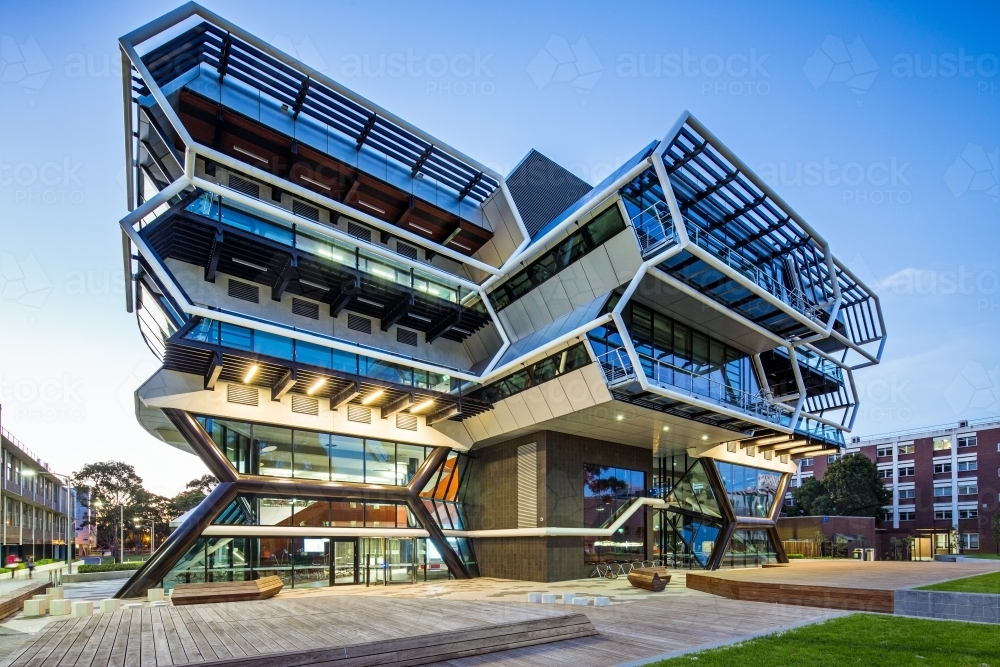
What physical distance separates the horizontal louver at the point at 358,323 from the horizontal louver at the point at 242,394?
14.6 feet

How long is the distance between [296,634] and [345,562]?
15754mm


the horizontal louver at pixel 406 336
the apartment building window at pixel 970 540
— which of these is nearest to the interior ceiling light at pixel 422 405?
the horizontal louver at pixel 406 336

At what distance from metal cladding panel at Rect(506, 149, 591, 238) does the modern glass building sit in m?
0.16

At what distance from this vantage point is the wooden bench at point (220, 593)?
15477 millimetres

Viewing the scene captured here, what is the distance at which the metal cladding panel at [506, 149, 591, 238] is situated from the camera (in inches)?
1136

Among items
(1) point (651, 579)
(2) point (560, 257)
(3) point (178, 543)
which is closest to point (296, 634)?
(3) point (178, 543)

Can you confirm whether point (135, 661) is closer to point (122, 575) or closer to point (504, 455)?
point (504, 455)

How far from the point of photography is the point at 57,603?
1362 centimetres

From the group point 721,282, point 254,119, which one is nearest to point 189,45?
point 254,119

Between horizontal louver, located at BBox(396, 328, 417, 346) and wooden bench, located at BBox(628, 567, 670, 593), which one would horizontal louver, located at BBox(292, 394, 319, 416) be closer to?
horizontal louver, located at BBox(396, 328, 417, 346)

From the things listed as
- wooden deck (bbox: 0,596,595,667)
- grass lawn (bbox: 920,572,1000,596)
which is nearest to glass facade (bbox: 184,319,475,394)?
wooden deck (bbox: 0,596,595,667)

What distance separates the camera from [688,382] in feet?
83.4

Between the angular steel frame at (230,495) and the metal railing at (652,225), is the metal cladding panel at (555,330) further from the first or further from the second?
the angular steel frame at (230,495)

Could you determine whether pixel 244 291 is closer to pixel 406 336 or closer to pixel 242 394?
pixel 242 394
